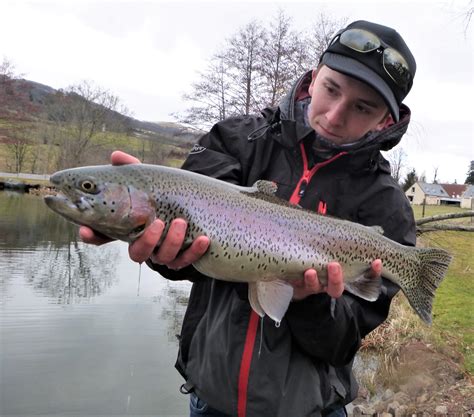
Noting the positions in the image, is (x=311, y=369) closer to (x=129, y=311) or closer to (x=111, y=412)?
(x=111, y=412)

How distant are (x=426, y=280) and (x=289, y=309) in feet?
3.94

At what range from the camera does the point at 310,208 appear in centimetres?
297

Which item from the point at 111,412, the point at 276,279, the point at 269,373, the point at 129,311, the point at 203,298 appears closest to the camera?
the point at 269,373

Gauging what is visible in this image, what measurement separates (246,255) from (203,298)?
498 millimetres

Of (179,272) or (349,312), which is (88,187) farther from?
(349,312)

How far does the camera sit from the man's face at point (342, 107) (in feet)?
9.45

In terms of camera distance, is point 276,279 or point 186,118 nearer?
point 276,279

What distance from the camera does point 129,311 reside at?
48.9 ft

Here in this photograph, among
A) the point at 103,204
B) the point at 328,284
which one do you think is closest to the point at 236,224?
the point at 328,284

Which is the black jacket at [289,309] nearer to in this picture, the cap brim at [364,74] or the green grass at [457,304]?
the cap brim at [364,74]

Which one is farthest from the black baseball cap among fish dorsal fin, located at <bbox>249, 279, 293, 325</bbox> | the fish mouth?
the fish mouth

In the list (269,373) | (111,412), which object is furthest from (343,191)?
(111,412)

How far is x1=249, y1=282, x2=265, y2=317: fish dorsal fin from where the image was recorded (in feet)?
8.27

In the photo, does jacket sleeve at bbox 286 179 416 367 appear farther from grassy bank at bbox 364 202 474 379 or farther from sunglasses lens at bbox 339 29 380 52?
grassy bank at bbox 364 202 474 379
